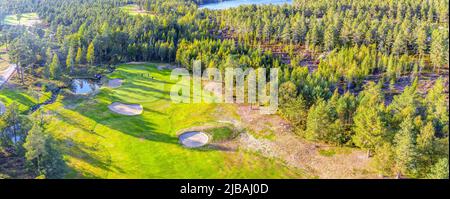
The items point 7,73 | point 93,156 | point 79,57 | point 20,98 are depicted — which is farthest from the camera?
point 79,57

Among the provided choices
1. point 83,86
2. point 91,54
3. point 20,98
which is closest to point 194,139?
point 83,86

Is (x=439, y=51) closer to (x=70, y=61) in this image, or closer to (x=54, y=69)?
(x=70, y=61)

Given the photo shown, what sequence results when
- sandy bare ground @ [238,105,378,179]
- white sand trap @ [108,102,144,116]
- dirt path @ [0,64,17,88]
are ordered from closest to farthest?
1. sandy bare ground @ [238,105,378,179]
2. white sand trap @ [108,102,144,116]
3. dirt path @ [0,64,17,88]

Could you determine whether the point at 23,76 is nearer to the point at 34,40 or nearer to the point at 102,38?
the point at 34,40

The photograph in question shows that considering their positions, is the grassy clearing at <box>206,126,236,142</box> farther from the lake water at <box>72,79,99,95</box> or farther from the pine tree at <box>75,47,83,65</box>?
the pine tree at <box>75,47,83,65</box>

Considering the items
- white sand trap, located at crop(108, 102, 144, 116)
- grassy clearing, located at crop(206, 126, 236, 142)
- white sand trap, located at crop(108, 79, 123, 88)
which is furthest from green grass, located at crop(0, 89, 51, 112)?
grassy clearing, located at crop(206, 126, 236, 142)

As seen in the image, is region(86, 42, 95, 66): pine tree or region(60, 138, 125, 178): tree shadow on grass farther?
region(86, 42, 95, 66): pine tree
